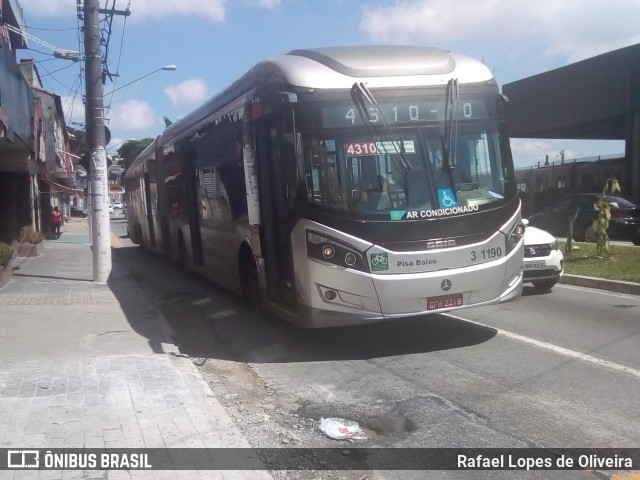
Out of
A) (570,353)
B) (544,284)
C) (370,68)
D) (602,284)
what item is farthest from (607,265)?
(370,68)

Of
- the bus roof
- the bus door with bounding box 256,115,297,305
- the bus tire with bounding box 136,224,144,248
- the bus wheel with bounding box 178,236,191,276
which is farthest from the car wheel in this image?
the bus tire with bounding box 136,224,144,248

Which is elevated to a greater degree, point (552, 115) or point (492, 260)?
point (552, 115)

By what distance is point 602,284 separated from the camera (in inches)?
491

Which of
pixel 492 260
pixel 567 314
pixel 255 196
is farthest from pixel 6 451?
pixel 567 314

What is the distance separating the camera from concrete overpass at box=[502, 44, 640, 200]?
1083 inches

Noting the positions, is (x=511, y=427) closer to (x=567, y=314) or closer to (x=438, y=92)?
(x=438, y=92)

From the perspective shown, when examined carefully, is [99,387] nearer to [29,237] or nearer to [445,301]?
[445,301]

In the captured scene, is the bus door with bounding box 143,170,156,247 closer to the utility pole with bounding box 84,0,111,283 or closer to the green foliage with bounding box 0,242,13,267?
the utility pole with bounding box 84,0,111,283

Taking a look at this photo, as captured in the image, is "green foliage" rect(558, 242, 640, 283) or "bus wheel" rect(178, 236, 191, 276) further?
"bus wheel" rect(178, 236, 191, 276)

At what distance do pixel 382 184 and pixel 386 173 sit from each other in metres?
0.13

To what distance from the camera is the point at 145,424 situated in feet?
Answer: 17.9

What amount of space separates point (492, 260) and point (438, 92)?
1.99 m

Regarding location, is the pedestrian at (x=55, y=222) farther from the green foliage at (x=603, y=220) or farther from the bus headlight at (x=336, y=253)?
the bus headlight at (x=336, y=253)

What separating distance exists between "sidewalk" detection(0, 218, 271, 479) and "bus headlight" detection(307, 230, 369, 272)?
1804 mm
